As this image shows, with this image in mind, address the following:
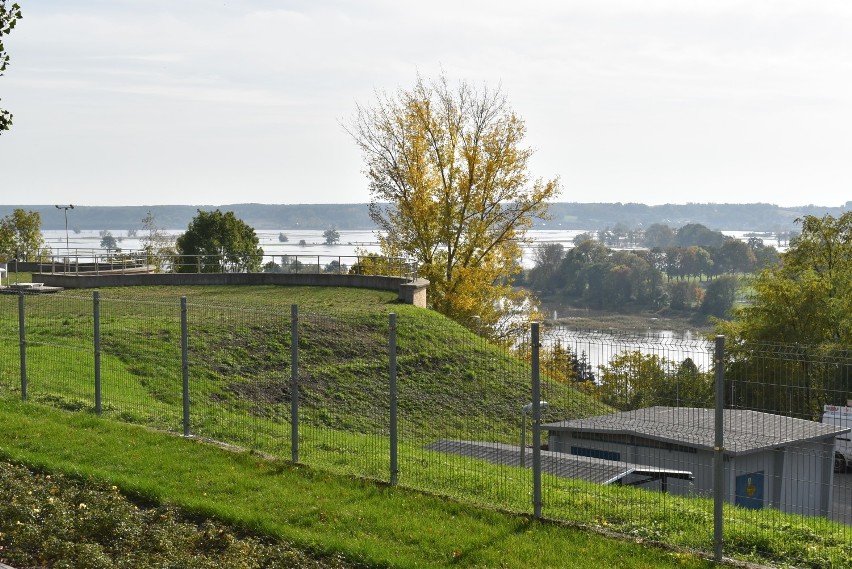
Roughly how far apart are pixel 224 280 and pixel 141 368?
25.1m

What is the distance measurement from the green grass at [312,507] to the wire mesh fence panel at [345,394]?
1.02 m

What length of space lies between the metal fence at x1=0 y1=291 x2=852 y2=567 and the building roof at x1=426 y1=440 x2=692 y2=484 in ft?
0.12

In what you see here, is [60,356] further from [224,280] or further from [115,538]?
[224,280]

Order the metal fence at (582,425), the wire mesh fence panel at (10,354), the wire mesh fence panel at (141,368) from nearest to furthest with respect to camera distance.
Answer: the metal fence at (582,425) → the wire mesh fence panel at (141,368) → the wire mesh fence panel at (10,354)

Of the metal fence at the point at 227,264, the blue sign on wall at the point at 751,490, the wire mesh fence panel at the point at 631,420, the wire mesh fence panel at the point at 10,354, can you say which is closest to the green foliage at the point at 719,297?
the metal fence at the point at 227,264

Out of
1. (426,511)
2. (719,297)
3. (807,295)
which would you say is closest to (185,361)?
(426,511)

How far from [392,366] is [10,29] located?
762 centimetres

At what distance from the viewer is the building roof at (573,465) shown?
12.2m

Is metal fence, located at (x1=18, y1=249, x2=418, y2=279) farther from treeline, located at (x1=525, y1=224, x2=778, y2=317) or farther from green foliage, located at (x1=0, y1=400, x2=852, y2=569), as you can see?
treeline, located at (x1=525, y1=224, x2=778, y2=317)

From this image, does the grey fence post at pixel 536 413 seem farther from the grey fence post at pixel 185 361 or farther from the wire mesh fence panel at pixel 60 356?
the wire mesh fence panel at pixel 60 356

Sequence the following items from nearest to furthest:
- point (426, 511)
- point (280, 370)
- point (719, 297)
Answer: point (426, 511) → point (280, 370) → point (719, 297)

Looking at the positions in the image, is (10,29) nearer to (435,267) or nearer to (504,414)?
(504,414)

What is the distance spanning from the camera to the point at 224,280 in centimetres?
4591

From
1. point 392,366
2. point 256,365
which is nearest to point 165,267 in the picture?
point 256,365
